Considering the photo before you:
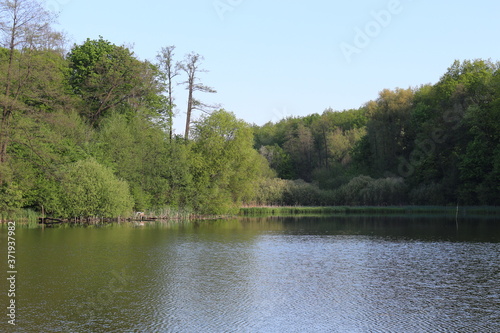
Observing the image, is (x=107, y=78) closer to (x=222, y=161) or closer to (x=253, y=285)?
(x=222, y=161)

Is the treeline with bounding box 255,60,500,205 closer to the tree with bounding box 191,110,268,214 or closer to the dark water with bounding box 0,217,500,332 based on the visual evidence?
the tree with bounding box 191,110,268,214

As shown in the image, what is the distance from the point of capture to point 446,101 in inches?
2436

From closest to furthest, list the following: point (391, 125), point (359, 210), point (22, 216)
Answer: point (22, 216) < point (359, 210) < point (391, 125)

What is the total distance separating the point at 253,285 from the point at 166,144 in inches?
1393

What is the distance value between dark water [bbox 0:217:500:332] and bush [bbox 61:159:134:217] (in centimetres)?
1023

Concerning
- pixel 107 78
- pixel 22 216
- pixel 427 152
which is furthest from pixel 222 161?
pixel 427 152

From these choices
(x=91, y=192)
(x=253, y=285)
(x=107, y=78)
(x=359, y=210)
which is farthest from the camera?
(x=359, y=210)

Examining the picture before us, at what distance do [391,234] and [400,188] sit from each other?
102ft

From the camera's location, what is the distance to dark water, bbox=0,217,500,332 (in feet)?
41.3

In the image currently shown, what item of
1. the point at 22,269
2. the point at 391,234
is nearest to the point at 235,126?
the point at 391,234

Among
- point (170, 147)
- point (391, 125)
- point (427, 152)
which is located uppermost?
point (391, 125)

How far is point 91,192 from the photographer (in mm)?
39406

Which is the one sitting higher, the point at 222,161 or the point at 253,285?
the point at 222,161

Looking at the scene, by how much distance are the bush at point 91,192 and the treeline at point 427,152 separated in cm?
2625
